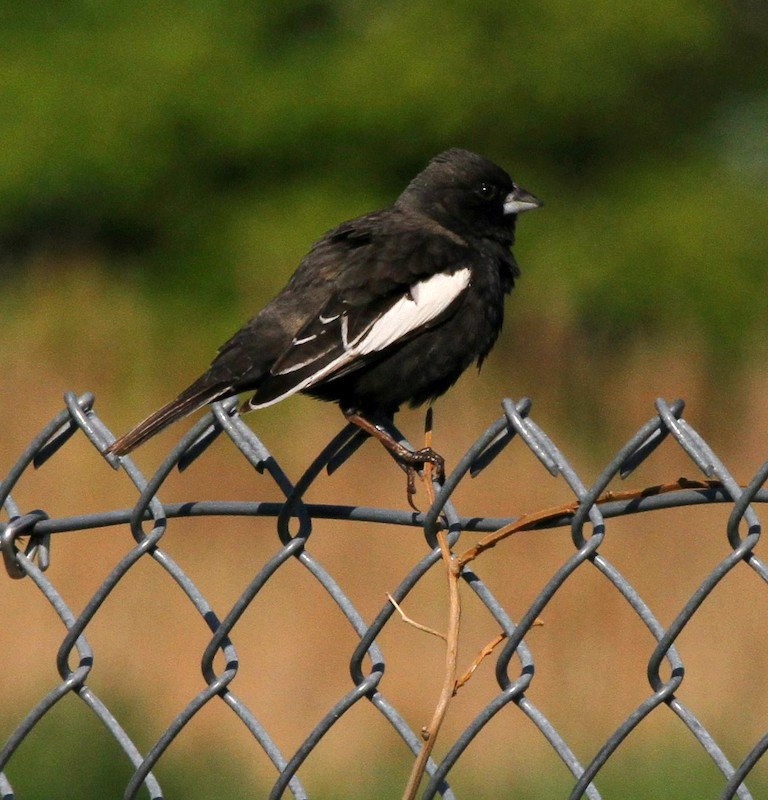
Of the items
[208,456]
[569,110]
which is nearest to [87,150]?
[208,456]

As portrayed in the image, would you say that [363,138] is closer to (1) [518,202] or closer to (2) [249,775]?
(1) [518,202]

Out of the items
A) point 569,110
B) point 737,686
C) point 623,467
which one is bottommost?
point 737,686

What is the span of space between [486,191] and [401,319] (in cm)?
116

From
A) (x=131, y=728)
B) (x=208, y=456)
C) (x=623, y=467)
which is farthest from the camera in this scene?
(x=208, y=456)

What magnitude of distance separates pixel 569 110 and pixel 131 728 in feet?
25.3

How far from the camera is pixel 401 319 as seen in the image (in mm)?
4273

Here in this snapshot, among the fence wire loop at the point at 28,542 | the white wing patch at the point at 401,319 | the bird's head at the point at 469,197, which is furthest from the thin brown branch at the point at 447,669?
the bird's head at the point at 469,197

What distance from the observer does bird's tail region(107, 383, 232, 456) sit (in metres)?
3.42

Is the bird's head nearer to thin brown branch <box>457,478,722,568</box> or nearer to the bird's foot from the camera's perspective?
the bird's foot

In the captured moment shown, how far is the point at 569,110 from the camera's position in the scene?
1212 cm

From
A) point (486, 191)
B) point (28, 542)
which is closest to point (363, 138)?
point (486, 191)

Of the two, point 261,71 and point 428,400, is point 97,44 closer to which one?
point 261,71

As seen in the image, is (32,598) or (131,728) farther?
(32,598)

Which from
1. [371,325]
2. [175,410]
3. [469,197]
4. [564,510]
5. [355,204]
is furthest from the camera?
[355,204]
